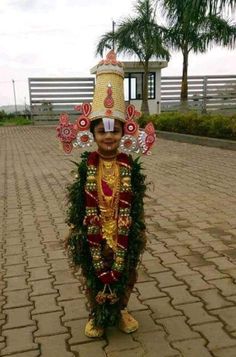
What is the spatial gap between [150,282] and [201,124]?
1107cm

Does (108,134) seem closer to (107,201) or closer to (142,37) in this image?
(107,201)

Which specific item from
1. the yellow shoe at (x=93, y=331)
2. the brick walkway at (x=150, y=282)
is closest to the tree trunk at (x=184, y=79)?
the brick walkway at (x=150, y=282)

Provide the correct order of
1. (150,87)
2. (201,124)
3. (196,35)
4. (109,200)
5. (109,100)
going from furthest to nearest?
(150,87) → (196,35) → (201,124) → (109,200) → (109,100)

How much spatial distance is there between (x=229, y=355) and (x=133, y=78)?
24371 mm

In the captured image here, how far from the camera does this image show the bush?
1259cm

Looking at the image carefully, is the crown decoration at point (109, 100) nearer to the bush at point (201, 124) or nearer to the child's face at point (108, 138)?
the child's face at point (108, 138)

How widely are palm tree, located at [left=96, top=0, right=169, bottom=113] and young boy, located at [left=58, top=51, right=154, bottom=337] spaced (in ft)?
60.4

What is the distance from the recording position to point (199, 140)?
13.8 m

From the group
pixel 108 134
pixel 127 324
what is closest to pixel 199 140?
pixel 127 324

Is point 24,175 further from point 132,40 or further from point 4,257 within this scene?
point 132,40

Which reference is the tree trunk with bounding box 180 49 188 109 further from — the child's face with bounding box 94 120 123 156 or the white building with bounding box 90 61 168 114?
the child's face with bounding box 94 120 123 156

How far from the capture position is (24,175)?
937 cm

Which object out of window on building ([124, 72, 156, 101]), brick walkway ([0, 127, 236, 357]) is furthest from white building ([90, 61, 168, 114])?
brick walkway ([0, 127, 236, 357])

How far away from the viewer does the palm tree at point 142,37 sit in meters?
20.2
